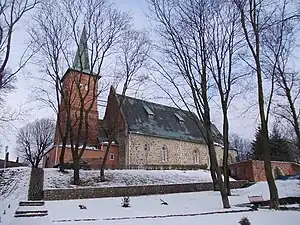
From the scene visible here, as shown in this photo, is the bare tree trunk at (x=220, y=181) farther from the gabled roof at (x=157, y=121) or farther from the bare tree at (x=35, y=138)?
the bare tree at (x=35, y=138)

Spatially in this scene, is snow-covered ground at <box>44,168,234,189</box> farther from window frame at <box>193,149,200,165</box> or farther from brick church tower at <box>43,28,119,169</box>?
window frame at <box>193,149,200,165</box>

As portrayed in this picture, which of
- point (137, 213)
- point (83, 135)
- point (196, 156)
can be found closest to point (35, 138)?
point (83, 135)

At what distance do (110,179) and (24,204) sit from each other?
978 centimetres

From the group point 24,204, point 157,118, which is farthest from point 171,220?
point 157,118

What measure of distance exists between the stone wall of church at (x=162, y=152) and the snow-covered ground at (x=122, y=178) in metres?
7.73

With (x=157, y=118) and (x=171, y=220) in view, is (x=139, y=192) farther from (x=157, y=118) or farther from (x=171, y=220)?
(x=157, y=118)

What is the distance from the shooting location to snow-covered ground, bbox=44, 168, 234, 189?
71.9ft

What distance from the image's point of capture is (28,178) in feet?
73.6

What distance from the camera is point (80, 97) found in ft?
76.9

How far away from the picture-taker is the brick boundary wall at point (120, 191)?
63.9 ft

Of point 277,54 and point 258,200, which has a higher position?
point 277,54

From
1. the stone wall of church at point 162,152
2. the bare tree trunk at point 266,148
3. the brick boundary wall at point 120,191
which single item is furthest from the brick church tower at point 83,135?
the bare tree trunk at point 266,148

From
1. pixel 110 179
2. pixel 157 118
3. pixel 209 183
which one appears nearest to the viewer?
pixel 110 179

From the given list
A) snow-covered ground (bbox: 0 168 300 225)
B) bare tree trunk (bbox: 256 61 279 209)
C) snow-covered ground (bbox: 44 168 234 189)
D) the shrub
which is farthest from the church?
bare tree trunk (bbox: 256 61 279 209)
